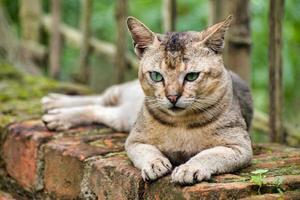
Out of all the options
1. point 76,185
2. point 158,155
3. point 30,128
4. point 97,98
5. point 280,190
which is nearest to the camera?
point 280,190

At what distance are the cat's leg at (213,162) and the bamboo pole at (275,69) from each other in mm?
812

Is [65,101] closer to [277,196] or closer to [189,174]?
[189,174]

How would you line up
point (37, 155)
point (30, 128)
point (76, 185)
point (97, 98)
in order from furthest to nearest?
1. point (97, 98)
2. point (30, 128)
3. point (37, 155)
4. point (76, 185)

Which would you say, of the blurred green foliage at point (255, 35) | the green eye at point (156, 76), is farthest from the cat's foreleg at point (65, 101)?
the green eye at point (156, 76)

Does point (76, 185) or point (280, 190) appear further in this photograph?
point (76, 185)

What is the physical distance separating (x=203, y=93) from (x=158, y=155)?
13.4 inches

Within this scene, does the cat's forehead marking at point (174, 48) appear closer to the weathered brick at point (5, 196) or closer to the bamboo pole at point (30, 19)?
the weathered brick at point (5, 196)

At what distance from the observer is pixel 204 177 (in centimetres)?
261

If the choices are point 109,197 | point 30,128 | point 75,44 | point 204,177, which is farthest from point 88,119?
point 75,44

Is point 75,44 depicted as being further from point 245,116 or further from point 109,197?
point 109,197

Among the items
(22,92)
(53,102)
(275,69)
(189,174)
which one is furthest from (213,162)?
(22,92)

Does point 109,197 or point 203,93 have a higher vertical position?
point 203,93

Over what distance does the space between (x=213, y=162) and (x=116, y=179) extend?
1.52ft

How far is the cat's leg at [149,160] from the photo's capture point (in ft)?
8.91
